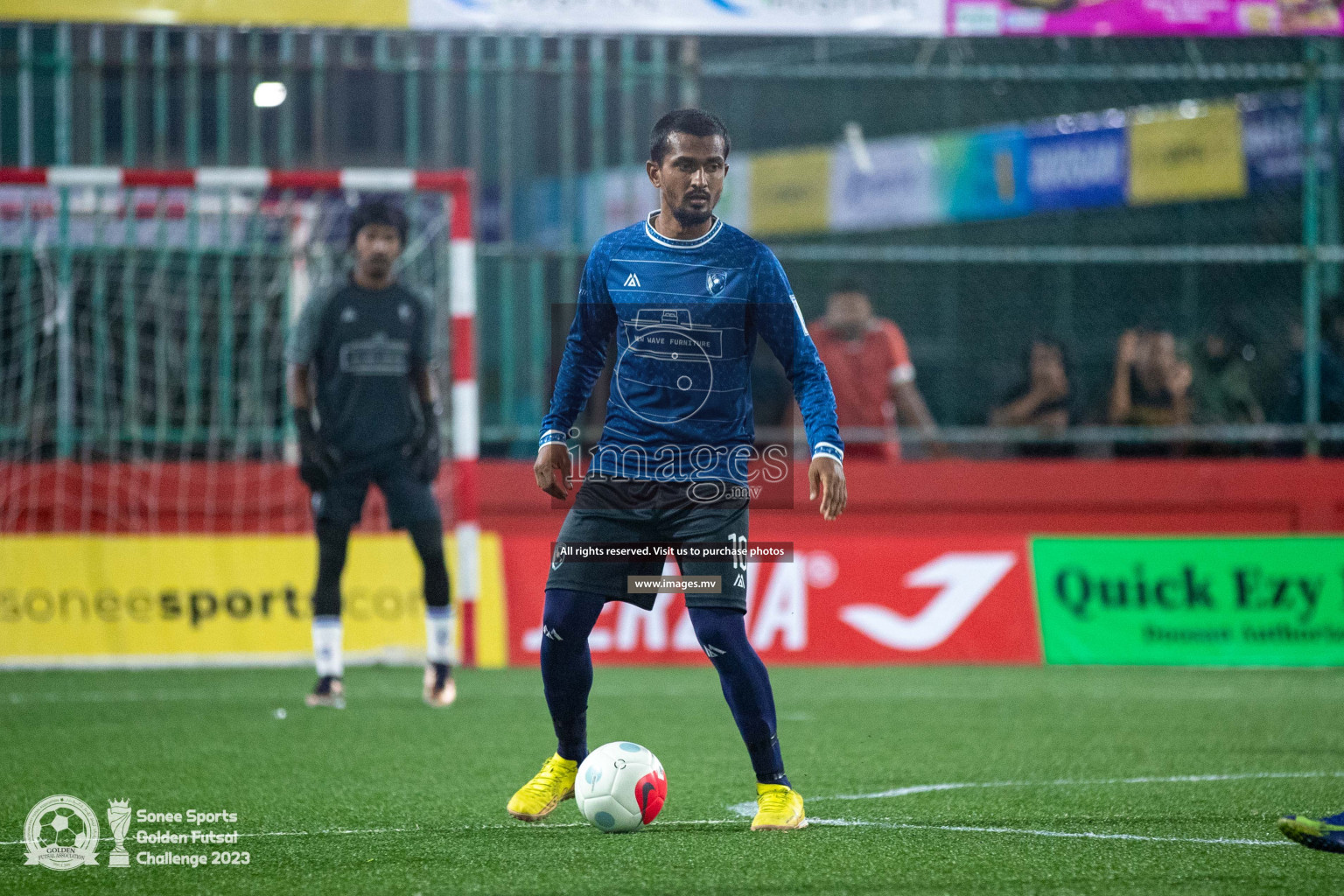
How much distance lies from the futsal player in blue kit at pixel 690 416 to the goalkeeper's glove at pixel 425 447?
11.0 feet

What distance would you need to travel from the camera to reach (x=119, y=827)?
4.83 m

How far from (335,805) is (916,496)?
23.8ft

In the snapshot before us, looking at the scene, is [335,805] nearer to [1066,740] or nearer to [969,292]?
[1066,740]

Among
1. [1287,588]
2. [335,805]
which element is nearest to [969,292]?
[1287,588]

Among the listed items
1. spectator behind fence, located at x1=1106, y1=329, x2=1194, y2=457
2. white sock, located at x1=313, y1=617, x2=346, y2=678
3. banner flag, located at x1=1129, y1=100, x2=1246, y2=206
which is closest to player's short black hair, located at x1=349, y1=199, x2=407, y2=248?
white sock, located at x1=313, y1=617, x2=346, y2=678

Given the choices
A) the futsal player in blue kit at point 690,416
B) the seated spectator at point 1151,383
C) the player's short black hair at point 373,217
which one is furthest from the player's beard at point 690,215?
the seated spectator at point 1151,383

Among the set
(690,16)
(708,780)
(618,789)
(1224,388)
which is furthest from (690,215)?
(1224,388)

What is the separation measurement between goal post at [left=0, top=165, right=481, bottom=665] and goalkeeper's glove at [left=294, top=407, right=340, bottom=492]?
91.3 inches

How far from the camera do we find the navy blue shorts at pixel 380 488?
26.3 ft

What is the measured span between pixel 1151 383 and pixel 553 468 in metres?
8.01

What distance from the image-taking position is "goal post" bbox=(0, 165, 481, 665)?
10.7 m

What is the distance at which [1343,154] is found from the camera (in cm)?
1356

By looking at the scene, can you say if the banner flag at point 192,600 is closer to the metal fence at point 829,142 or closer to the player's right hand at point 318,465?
the metal fence at point 829,142

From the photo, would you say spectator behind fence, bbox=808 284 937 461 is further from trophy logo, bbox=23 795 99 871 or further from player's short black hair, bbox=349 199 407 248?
trophy logo, bbox=23 795 99 871
